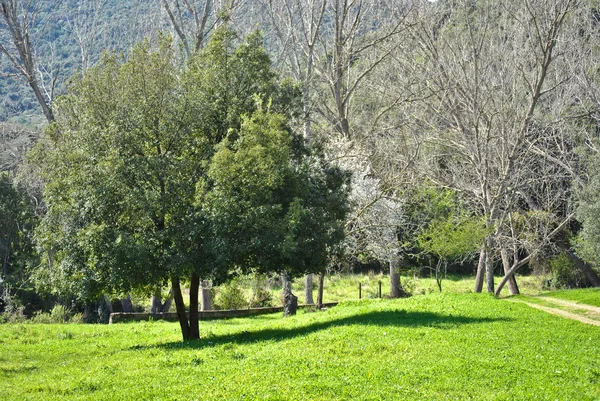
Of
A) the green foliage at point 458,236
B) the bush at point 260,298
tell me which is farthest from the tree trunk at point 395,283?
the bush at point 260,298

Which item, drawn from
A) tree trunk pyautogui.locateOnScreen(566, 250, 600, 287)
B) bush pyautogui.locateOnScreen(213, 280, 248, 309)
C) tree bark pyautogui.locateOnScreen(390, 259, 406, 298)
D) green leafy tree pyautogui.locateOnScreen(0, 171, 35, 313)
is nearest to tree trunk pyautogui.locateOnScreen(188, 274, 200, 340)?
bush pyautogui.locateOnScreen(213, 280, 248, 309)

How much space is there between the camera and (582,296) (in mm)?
27953

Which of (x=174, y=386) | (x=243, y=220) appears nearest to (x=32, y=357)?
(x=243, y=220)

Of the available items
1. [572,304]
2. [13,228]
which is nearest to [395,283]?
[572,304]

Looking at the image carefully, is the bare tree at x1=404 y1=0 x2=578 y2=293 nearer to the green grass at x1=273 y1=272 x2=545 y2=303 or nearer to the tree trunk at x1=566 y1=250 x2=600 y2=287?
the tree trunk at x1=566 y1=250 x2=600 y2=287

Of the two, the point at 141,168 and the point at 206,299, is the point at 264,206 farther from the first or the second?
the point at 206,299

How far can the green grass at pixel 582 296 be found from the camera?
1039 inches

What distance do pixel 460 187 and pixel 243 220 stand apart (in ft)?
67.8

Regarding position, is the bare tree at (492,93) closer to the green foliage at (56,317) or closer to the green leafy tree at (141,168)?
the green leafy tree at (141,168)

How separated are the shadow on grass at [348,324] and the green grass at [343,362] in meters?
0.04

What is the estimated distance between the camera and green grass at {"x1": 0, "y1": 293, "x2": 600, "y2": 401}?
11523 mm

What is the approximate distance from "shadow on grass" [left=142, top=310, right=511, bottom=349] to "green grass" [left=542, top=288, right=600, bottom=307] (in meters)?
8.95

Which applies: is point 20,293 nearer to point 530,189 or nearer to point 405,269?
point 405,269

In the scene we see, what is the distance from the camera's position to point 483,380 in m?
12.0
